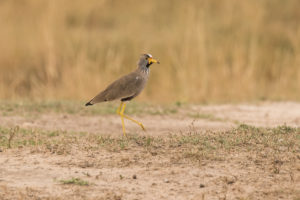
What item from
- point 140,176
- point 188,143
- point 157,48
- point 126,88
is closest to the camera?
point 140,176

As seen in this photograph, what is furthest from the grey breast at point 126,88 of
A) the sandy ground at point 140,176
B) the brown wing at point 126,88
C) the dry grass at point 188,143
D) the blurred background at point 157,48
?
the blurred background at point 157,48

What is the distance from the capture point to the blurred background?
12.3 meters

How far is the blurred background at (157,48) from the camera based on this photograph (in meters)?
12.3

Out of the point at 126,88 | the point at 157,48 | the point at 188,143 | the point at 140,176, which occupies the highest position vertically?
the point at 157,48

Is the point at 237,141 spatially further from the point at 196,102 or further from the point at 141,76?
the point at 196,102

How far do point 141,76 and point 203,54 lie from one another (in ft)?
17.8

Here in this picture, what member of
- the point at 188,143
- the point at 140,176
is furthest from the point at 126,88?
the point at 140,176

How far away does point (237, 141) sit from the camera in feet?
20.6

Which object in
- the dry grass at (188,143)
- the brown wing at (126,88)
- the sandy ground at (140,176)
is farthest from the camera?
the brown wing at (126,88)

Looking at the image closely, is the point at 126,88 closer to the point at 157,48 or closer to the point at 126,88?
the point at 126,88

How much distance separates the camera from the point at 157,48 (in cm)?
1511

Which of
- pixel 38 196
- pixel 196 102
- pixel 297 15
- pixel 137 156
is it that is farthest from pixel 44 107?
pixel 297 15

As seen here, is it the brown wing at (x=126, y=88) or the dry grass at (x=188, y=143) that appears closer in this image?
the dry grass at (x=188, y=143)

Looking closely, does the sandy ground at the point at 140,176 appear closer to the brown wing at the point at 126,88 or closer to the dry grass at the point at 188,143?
the dry grass at the point at 188,143
